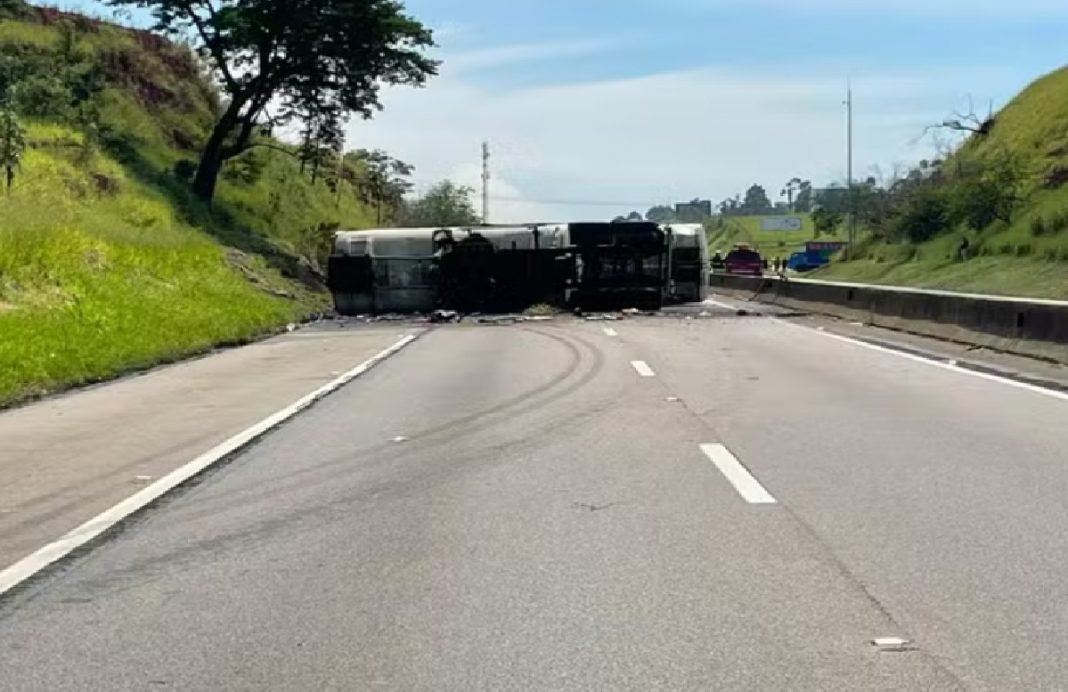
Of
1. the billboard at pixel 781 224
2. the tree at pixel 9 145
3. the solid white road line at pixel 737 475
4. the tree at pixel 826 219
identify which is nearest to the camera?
the solid white road line at pixel 737 475

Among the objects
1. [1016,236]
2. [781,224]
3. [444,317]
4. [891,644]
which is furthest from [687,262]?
[781,224]

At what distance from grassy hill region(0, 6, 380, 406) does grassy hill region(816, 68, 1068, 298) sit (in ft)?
72.7

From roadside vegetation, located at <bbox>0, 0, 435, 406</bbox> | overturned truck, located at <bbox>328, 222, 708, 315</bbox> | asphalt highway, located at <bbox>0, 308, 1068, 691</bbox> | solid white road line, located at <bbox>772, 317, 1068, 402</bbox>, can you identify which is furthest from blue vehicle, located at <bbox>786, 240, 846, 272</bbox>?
asphalt highway, located at <bbox>0, 308, 1068, 691</bbox>

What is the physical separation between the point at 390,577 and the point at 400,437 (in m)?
5.41

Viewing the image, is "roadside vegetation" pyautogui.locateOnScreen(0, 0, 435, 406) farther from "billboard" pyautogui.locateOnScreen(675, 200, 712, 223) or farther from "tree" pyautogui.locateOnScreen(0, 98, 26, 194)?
"billboard" pyautogui.locateOnScreen(675, 200, 712, 223)

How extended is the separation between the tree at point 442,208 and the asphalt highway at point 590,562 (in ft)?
270

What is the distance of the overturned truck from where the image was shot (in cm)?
3628

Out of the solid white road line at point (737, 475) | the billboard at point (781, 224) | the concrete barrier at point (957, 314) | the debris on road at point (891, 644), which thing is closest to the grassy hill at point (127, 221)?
A: the solid white road line at point (737, 475)

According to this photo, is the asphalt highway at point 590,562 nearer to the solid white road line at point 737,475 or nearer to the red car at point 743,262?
the solid white road line at point 737,475

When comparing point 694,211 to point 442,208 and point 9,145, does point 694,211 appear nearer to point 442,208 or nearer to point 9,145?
point 442,208

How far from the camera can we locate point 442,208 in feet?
351

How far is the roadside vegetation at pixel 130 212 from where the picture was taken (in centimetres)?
2298

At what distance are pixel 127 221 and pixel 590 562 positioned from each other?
3385cm

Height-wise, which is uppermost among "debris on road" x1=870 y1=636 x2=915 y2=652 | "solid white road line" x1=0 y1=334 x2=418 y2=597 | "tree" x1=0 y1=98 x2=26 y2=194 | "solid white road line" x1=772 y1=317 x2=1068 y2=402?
"tree" x1=0 y1=98 x2=26 y2=194
